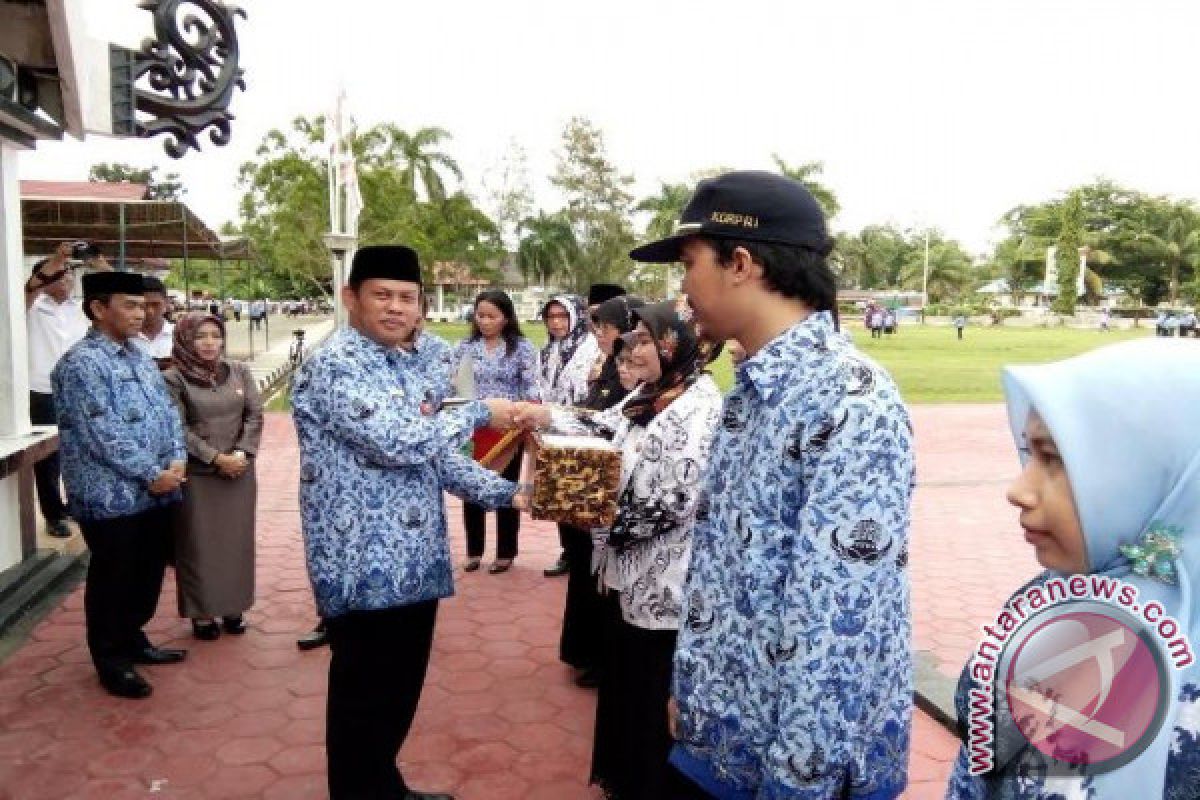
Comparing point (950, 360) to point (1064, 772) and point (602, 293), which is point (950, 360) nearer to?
point (602, 293)

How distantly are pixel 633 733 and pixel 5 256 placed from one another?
448 centimetres

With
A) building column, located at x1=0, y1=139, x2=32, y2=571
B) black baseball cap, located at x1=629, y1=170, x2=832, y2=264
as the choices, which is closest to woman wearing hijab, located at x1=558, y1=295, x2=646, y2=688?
black baseball cap, located at x1=629, y1=170, x2=832, y2=264

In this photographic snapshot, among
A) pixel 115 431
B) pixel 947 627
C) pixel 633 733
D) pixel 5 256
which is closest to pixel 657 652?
pixel 633 733

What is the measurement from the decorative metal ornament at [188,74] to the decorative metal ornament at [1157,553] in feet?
14.8

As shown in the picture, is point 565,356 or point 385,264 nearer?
point 385,264

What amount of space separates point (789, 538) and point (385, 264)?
66.1 inches

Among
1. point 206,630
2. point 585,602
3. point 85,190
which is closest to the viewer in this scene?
point 585,602

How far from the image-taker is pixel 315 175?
21.6m

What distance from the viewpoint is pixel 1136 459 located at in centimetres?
107

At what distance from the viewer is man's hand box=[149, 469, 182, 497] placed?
12.5 feet

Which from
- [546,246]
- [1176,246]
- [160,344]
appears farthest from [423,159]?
[1176,246]

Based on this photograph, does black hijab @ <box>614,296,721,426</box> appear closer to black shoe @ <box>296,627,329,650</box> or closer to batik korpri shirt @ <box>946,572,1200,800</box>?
batik korpri shirt @ <box>946,572,1200,800</box>

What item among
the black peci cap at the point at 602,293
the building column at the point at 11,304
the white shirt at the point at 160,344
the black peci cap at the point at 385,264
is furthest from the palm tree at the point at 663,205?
the black peci cap at the point at 385,264

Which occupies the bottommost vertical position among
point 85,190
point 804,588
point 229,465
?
point 229,465
